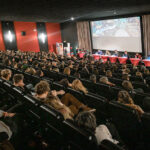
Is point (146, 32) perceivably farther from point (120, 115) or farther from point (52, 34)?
point (120, 115)

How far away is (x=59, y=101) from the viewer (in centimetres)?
271

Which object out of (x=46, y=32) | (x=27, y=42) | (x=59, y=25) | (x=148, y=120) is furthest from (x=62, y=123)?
(x=59, y=25)

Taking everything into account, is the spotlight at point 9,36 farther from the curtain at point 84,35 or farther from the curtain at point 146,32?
the curtain at point 146,32

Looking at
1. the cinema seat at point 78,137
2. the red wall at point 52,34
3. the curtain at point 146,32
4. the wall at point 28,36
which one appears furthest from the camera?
the red wall at point 52,34

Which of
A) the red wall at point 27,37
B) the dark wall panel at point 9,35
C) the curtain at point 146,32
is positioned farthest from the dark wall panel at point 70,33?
the curtain at point 146,32

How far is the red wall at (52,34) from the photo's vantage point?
1811cm

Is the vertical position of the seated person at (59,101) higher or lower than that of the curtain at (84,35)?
lower

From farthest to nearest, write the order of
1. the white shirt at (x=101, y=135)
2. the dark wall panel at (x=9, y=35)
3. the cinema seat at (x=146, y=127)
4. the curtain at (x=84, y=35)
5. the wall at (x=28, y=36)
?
the curtain at (x=84, y=35) → the wall at (x=28, y=36) → the dark wall panel at (x=9, y=35) → the cinema seat at (x=146, y=127) → the white shirt at (x=101, y=135)

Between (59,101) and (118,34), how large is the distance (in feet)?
39.6

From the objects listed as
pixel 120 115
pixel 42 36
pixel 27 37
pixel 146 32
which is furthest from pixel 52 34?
pixel 120 115

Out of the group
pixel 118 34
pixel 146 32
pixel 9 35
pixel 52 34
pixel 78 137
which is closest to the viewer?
pixel 78 137

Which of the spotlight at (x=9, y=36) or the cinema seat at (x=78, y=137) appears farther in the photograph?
the spotlight at (x=9, y=36)

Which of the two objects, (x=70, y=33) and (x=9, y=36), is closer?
(x=9, y=36)

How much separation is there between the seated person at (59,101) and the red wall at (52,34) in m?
15.6
